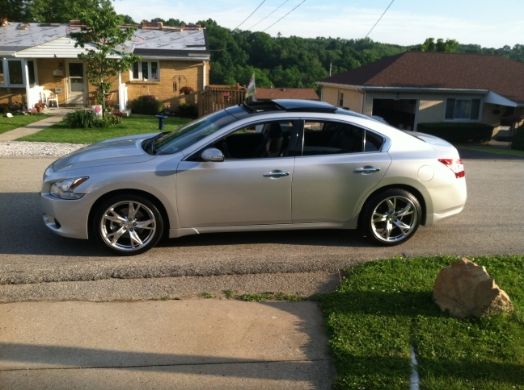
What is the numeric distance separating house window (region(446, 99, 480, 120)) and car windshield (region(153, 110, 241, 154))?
907 inches

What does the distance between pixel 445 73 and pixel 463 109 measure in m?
2.19

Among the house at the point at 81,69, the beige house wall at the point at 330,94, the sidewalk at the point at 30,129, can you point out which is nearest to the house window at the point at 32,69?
the house at the point at 81,69

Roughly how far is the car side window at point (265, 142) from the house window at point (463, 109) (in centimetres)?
2325

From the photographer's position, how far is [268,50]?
2281 inches

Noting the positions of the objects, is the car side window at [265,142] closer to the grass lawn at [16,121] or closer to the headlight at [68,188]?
the headlight at [68,188]

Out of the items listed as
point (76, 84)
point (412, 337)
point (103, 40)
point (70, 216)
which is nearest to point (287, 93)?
point (76, 84)

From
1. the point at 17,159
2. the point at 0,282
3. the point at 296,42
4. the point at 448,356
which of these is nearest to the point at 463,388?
the point at 448,356

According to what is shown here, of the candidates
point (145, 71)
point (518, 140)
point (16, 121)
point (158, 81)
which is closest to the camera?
point (16, 121)

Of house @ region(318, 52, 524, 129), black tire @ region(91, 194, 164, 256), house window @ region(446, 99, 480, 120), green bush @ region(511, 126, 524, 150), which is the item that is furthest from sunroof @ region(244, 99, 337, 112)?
house window @ region(446, 99, 480, 120)

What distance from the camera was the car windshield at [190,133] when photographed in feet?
19.3

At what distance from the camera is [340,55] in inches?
1967

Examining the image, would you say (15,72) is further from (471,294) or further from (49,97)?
(471,294)

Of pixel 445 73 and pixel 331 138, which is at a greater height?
pixel 445 73

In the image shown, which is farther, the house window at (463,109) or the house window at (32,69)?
the house window at (463,109)
